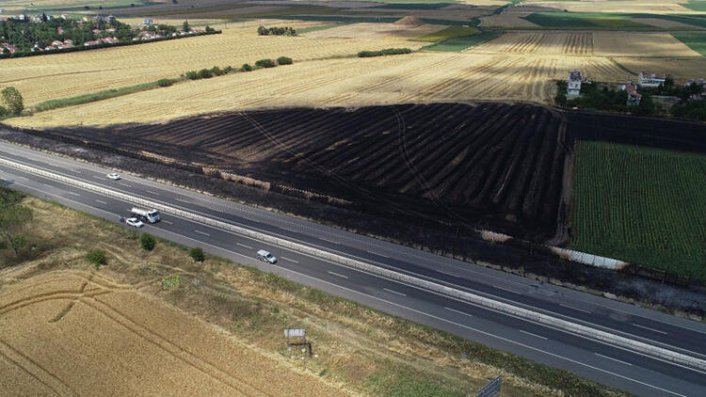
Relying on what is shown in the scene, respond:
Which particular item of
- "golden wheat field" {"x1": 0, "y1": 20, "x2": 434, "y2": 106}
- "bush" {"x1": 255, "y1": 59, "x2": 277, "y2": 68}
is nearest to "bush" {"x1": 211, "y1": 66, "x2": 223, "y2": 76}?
"golden wheat field" {"x1": 0, "y1": 20, "x2": 434, "y2": 106}

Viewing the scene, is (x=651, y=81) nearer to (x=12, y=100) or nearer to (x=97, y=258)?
(x=97, y=258)

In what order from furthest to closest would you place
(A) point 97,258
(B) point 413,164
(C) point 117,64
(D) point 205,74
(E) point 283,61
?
(E) point 283,61 → (C) point 117,64 → (D) point 205,74 → (B) point 413,164 → (A) point 97,258

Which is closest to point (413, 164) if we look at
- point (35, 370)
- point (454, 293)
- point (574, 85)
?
point (454, 293)

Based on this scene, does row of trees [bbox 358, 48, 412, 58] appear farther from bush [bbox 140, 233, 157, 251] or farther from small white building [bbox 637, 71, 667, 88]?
bush [bbox 140, 233, 157, 251]

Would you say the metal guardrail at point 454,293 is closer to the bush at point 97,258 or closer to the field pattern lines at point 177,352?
the bush at point 97,258

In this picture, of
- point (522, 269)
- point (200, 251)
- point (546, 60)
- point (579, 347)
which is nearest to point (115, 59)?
point (200, 251)

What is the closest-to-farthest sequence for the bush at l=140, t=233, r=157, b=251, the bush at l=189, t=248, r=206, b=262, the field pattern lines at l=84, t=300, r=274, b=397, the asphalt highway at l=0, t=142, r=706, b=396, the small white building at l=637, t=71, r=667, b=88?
the field pattern lines at l=84, t=300, r=274, b=397 → the asphalt highway at l=0, t=142, r=706, b=396 → the bush at l=189, t=248, r=206, b=262 → the bush at l=140, t=233, r=157, b=251 → the small white building at l=637, t=71, r=667, b=88
